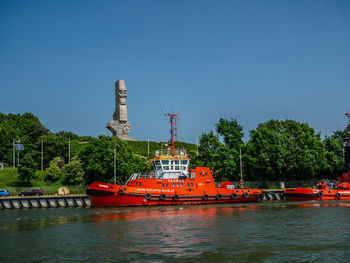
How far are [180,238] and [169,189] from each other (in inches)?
788

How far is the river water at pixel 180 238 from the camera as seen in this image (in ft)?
59.8

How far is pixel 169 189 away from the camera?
4238cm

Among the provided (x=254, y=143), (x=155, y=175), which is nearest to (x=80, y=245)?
(x=155, y=175)

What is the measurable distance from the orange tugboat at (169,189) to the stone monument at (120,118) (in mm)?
39123

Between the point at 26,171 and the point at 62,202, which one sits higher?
the point at 26,171

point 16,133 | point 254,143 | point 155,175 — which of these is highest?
point 16,133

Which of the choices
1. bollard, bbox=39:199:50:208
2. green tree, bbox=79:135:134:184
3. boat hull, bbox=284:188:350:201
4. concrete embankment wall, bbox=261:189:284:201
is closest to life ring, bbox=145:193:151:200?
bollard, bbox=39:199:50:208

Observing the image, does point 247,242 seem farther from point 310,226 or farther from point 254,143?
point 254,143

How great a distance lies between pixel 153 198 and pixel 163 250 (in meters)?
22.4

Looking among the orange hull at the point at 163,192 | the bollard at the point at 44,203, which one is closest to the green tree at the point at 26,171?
the bollard at the point at 44,203

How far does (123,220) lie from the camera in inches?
1185

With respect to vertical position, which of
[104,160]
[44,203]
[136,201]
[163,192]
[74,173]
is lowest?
[44,203]

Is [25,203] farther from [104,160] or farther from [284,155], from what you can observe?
[284,155]

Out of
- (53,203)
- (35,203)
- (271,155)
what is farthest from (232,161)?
(35,203)
